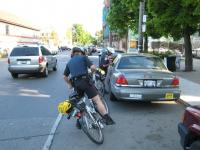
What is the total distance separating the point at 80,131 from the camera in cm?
761

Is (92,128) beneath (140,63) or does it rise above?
beneath

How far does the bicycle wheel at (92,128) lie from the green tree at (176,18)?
12014 millimetres

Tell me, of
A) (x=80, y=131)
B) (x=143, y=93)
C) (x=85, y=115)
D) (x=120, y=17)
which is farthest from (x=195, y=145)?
(x=120, y=17)

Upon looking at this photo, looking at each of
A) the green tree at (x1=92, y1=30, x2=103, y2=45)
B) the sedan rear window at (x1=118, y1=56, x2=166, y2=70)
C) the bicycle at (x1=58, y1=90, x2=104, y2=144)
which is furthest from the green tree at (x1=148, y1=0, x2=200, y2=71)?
the green tree at (x1=92, y1=30, x2=103, y2=45)

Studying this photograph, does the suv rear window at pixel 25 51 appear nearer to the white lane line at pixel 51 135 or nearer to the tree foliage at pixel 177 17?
the tree foliage at pixel 177 17

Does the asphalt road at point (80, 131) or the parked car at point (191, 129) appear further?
the asphalt road at point (80, 131)

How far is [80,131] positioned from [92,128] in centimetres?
83

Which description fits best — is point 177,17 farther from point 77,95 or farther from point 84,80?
point 77,95

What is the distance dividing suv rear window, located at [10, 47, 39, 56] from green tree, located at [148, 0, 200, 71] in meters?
6.75

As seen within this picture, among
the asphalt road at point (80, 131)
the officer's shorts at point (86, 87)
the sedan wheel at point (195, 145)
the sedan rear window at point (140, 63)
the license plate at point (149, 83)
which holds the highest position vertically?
the sedan rear window at point (140, 63)

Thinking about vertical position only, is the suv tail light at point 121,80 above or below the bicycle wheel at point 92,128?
above

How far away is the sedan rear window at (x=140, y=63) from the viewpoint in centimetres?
1073

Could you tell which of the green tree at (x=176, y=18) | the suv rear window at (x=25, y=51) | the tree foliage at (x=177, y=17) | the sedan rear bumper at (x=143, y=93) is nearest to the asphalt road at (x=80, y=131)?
the sedan rear bumper at (x=143, y=93)

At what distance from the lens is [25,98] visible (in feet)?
39.5
